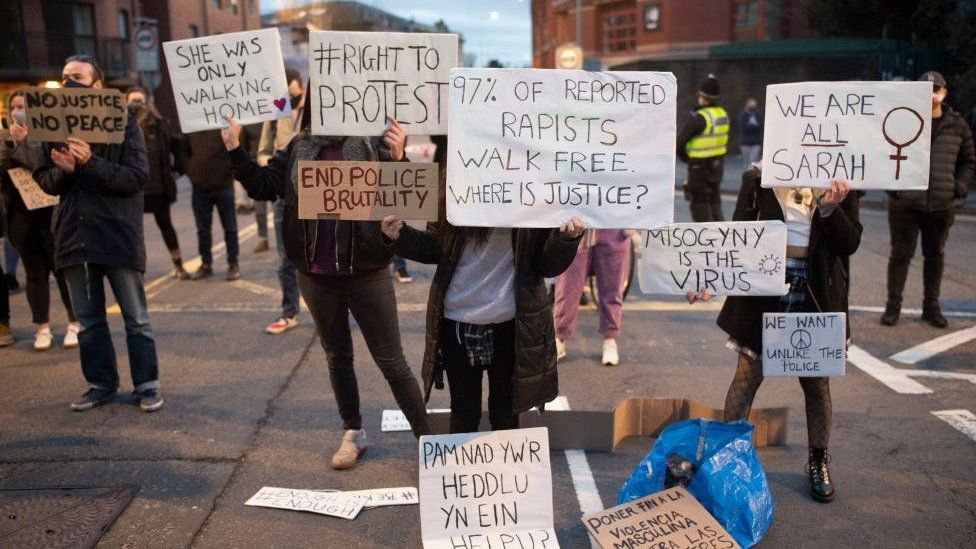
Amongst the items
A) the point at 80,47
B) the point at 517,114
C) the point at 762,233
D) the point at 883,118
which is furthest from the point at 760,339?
the point at 80,47

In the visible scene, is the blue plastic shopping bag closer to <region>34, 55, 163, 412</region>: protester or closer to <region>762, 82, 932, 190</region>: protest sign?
<region>762, 82, 932, 190</region>: protest sign

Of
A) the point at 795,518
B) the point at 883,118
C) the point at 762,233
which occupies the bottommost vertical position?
the point at 795,518

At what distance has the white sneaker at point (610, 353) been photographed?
6309mm

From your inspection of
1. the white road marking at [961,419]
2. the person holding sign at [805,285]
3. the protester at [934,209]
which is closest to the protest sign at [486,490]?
the person holding sign at [805,285]

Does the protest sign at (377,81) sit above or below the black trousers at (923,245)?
above

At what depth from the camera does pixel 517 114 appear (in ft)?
10.7

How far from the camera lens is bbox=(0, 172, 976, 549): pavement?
3871 mm

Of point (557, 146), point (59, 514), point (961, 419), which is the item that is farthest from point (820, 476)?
point (59, 514)

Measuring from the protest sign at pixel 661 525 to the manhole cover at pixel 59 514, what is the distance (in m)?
2.23

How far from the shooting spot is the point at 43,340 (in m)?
6.73

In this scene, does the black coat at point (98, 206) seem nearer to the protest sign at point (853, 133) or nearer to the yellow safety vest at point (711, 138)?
the protest sign at point (853, 133)

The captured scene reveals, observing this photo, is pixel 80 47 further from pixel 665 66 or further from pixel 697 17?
pixel 697 17

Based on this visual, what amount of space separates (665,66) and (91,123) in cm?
2639

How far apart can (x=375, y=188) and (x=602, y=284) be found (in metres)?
3.25
